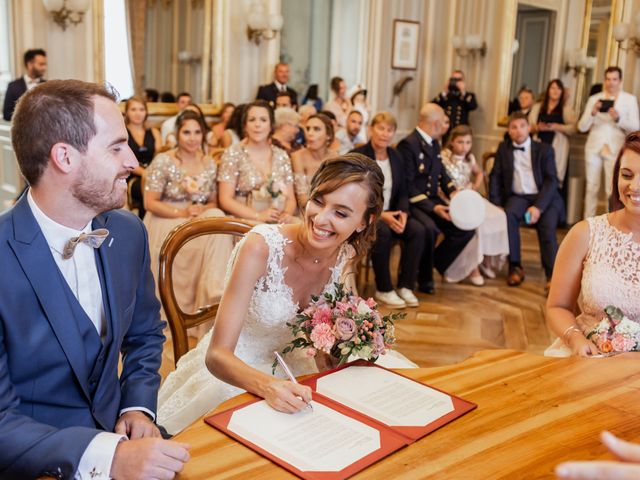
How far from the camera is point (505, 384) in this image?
1.66m

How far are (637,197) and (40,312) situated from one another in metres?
1.86

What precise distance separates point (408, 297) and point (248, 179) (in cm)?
148

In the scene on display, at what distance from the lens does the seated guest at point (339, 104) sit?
8.95 meters

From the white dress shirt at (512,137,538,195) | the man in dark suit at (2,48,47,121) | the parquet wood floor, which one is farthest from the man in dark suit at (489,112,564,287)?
the man in dark suit at (2,48,47,121)

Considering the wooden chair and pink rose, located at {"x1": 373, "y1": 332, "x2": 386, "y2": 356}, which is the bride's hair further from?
pink rose, located at {"x1": 373, "y1": 332, "x2": 386, "y2": 356}

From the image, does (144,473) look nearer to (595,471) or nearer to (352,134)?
(595,471)

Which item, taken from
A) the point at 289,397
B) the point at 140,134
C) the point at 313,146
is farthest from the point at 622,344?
the point at 140,134

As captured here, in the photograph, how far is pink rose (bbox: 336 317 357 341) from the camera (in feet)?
5.60

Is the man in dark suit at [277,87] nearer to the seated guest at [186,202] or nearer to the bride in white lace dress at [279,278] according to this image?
the seated guest at [186,202]

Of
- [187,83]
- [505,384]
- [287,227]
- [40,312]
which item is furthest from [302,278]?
[187,83]

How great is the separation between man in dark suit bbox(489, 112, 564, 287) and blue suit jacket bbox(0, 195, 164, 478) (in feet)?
15.0

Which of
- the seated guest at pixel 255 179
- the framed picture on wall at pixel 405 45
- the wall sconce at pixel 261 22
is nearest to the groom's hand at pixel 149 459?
the seated guest at pixel 255 179

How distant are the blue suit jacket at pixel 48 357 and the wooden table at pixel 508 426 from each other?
0.87 ft

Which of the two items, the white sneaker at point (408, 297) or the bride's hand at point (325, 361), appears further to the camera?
the white sneaker at point (408, 297)
